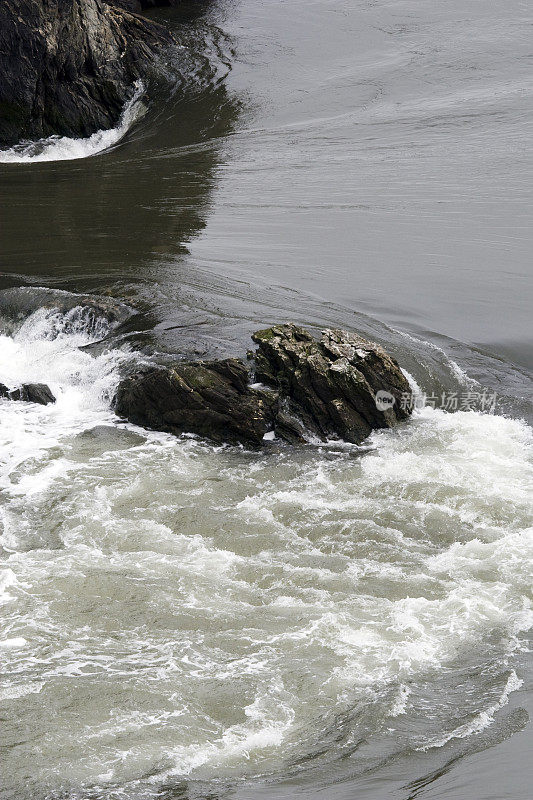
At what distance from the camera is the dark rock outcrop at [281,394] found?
10625 millimetres

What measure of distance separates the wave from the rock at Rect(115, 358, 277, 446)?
11.0m

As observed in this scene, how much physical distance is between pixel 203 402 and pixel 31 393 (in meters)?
2.56

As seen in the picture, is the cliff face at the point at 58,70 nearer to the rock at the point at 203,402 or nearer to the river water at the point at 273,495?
the river water at the point at 273,495

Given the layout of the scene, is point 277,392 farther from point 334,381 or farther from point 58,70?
point 58,70

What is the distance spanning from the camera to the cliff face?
2047 cm

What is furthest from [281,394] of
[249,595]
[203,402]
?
[249,595]

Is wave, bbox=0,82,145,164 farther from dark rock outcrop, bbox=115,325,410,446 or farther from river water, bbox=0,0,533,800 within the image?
dark rock outcrop, bbox=115,325,410,446

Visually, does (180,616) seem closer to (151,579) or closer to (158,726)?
(151,579)

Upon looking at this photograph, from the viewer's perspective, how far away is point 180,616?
7.72 meters

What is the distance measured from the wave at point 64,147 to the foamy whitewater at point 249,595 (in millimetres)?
10574

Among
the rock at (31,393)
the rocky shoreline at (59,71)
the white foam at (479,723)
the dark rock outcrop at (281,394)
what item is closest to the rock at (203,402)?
the dark rock outcrop at (281,394)

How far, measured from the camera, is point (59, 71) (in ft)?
69.1

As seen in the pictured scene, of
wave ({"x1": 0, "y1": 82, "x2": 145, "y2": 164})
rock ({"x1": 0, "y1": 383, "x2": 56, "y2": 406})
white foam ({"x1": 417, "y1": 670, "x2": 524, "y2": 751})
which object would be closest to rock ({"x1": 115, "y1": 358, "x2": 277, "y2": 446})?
rock ({"x1": 0, "y1": 383, "x2": 56, "y2": 406})

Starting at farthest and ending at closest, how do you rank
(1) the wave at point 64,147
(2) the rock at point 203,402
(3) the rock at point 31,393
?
(1) the wave at point 64,147 → (3) the rock at point 31,393 → (2) the rock at point 203,402
